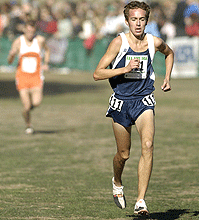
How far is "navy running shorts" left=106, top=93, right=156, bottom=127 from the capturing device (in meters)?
5.98

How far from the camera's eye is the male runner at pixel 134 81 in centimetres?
576

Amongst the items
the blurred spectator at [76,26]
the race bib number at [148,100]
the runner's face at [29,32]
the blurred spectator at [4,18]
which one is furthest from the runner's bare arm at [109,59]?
the blurred spectator at [4,18]

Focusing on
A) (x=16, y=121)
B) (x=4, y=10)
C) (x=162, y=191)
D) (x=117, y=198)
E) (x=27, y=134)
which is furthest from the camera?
(x=4, y=10)

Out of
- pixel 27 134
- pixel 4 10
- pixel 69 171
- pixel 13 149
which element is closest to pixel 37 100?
pixel 27 134

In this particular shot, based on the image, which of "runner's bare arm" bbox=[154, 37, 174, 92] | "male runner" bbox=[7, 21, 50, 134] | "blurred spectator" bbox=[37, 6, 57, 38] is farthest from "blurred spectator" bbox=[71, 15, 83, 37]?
"runner's bare arm" bbox=[154, 37, 174, 92]

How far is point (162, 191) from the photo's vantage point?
7.23 m

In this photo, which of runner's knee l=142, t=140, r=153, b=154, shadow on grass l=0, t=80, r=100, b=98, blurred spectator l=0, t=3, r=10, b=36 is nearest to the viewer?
runner's knee l=142, t=140, r=153, b=154

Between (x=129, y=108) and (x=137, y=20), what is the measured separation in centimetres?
91

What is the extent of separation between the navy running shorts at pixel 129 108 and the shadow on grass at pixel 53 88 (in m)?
14.3

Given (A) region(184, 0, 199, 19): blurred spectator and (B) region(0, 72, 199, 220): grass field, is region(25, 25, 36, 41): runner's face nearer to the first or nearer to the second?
(B) region(0, 72, 199, 220): grass field

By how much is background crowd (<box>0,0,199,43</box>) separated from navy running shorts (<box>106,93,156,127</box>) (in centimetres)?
A: 1501

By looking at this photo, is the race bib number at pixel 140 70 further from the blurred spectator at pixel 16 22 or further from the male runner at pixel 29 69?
the blurred spectator at pixel 16 22

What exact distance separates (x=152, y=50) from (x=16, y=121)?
861 cm

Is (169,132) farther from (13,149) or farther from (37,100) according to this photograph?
(13,149)
